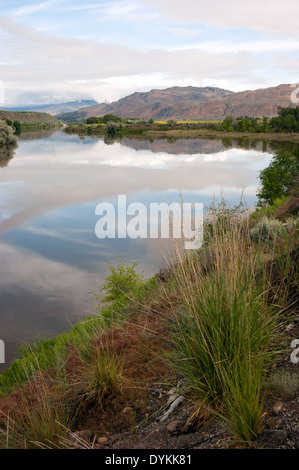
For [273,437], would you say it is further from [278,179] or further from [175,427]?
[278,179]

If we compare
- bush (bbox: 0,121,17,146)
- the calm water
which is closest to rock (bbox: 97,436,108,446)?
the calm water

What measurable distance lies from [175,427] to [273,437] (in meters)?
0.85

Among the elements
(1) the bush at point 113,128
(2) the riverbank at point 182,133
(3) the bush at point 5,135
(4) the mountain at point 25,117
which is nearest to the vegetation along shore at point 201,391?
(3) the bush at point 5,135

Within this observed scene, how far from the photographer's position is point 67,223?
59.2 feet

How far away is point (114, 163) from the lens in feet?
125

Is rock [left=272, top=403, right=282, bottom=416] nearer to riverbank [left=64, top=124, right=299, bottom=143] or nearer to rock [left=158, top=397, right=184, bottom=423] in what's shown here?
rock [left=158, top=397, right=184, bottom=423]

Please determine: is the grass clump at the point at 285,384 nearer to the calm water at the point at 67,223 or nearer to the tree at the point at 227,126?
the calm water at the point at 67,223

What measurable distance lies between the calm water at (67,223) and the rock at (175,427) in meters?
2.52

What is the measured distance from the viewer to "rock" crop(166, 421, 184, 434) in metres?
3.18

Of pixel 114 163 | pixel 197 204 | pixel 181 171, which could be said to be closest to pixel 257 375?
pixel 197 204

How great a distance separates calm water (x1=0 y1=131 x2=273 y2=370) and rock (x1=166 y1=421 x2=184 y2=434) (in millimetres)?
2519

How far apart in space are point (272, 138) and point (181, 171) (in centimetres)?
4442

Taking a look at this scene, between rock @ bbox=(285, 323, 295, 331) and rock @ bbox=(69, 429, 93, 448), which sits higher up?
rock @ bbox=(285, 323, 295, 331)

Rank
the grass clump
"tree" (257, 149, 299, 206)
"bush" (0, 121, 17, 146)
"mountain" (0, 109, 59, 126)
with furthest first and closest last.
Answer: "mountain" (0, 109, 59, 126), "bush" (0, 121, 17, 146), "tree" (257, 149, 299, 206), the grass clump
